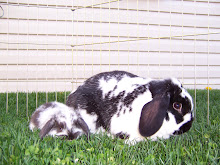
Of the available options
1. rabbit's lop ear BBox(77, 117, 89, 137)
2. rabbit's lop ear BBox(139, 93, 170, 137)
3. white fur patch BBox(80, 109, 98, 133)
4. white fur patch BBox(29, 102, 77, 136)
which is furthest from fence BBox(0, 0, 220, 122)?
rabbit's lop ear BBox(139, 93, 170, 137)

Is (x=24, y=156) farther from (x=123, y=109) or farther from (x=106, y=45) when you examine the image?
(x=106, y=45)

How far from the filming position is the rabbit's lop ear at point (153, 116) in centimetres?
209

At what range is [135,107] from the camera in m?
2.29

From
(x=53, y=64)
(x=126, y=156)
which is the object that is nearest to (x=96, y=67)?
→ (x=53, y=64)

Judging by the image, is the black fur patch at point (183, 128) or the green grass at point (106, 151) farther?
the black fur patch at point (183, 128)

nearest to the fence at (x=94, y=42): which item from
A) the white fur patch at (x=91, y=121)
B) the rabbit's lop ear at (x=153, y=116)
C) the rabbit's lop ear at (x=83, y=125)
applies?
the white fur patch at (x=91, y=121)

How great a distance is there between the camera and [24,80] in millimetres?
5277

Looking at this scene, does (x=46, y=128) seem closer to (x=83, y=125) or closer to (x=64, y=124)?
(x=64, y=124)

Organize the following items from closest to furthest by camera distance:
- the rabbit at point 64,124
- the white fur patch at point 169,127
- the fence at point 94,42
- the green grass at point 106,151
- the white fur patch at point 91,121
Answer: the green grass at point 106,151 < the white fur patch at point 169,127 < the rabbit at point 64,124 < the white fur patch at point 91,121 < the fence at point 94,42

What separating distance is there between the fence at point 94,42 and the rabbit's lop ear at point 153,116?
295cm

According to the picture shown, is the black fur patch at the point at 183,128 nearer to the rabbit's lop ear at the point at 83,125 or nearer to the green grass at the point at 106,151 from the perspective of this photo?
the green grass at the point at 106,151

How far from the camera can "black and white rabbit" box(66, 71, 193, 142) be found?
213 centimetres

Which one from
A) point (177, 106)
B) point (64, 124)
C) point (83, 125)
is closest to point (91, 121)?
point (83, 125)

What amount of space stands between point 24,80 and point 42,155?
377 centimetres
